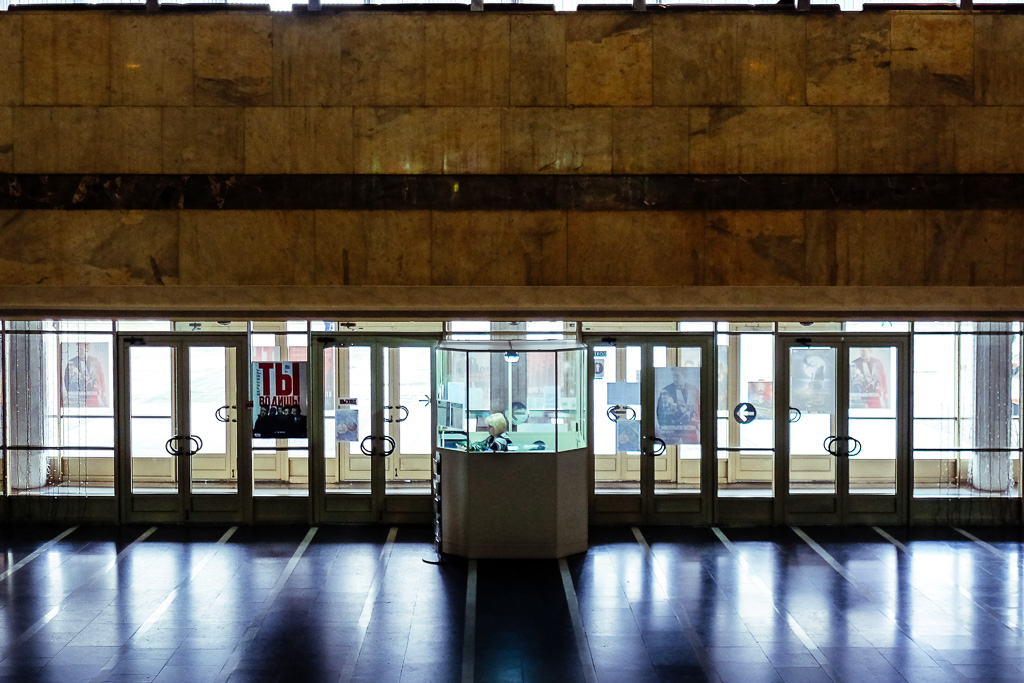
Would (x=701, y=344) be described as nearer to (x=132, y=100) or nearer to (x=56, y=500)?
(x=132, y=100)

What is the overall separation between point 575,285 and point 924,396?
21.4ft

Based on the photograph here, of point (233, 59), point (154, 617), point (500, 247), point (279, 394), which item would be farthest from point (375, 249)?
point (279, 394)

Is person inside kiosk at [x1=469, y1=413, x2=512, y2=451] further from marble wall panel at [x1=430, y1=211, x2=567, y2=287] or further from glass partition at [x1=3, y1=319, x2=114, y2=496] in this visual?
glass partition at [x1=3, y1=319, x2=114, y2=496]

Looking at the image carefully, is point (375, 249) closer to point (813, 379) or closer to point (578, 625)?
point (578, 625)

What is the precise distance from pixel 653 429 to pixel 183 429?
6.18m

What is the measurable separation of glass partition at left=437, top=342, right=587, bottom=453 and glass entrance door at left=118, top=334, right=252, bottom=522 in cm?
320

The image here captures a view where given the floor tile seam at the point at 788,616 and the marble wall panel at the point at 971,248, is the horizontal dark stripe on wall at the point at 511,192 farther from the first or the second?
the floor tile seam at the point at 788,616

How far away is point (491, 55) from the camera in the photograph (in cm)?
728

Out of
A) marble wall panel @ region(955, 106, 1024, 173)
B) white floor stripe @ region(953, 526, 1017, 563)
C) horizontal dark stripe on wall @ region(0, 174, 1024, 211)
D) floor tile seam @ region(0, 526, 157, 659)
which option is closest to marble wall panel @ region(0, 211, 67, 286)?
horizontal dark stripe on wall @ region(0, 174, 1024, 211)

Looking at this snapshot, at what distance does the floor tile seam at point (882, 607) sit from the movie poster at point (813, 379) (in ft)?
5.41

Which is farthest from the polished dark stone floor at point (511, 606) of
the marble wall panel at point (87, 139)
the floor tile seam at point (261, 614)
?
the marble wall panel at point (87, 139)

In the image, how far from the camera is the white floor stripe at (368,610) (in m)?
7.18

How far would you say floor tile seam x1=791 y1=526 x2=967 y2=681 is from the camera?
23.5ft

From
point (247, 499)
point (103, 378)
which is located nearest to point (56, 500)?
point (103, 378)
